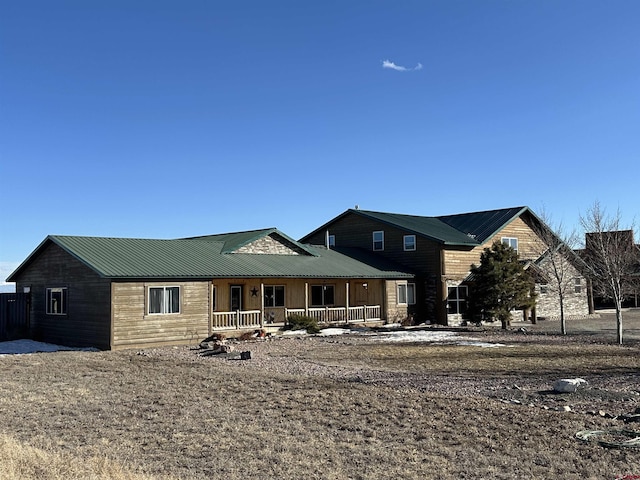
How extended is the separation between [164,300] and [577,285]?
89.8ft

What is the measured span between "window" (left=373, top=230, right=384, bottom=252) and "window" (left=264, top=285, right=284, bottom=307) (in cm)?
827

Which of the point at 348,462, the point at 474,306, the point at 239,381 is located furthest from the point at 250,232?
the point at 348,462

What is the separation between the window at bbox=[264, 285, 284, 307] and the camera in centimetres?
3108

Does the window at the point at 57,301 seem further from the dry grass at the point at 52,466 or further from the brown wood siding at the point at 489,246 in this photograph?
the brown wood siding at the point at 489,246

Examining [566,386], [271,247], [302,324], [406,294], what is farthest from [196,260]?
[566,386]

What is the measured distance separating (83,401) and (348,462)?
645 cm

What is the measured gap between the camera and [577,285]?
4031 cm

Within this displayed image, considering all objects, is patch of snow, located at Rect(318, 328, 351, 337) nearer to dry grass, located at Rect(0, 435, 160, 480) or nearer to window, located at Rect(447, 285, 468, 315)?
window, located at Rect(447, 285, 468, 315)

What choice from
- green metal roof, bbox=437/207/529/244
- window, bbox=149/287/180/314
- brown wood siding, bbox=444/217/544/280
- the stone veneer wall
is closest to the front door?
the stone veneer wall

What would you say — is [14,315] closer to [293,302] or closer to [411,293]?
[293,302]

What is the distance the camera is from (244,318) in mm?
27531

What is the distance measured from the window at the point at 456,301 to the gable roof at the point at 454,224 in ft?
8.10

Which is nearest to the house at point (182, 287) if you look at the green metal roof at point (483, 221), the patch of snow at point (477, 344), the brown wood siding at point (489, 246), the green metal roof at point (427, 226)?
the brown wood siding at point (489, 246)

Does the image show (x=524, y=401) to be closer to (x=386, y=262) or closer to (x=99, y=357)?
(x=99, y=357)
